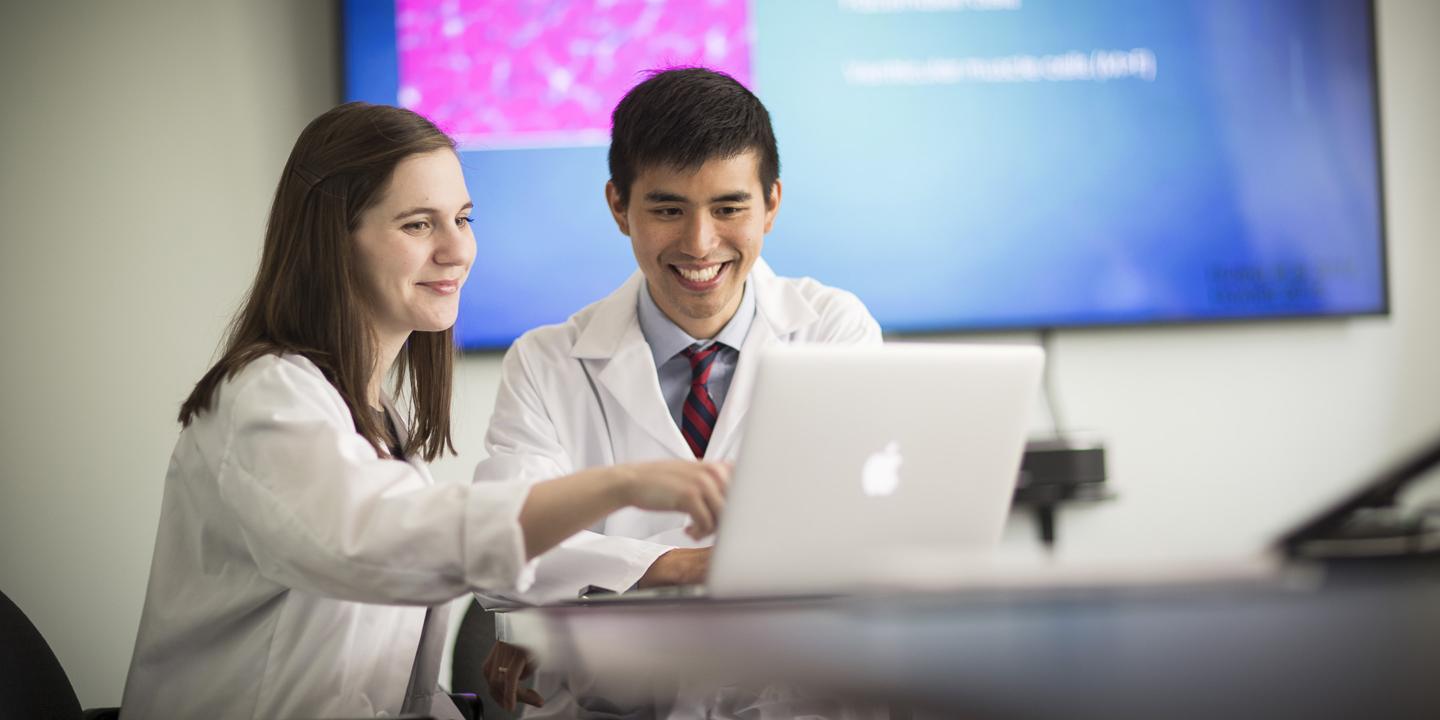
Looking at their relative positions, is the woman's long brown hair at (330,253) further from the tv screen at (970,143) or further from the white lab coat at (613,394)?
the tv screen at (970,143)

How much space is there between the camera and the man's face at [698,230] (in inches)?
74.9

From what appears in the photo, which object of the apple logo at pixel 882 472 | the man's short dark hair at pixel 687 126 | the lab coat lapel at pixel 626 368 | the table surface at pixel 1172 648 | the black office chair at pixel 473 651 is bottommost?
the black office chair at pixel 473 651

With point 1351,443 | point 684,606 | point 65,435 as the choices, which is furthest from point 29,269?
point 1351,443

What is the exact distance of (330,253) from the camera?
1.47 metres

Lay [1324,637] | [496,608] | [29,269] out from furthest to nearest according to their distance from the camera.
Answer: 1. [29,269]
2. [496,608]
3. [1324,637]

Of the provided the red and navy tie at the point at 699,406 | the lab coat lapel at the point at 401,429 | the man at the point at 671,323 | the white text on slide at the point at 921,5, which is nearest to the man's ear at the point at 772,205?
the man at the point at 671,323

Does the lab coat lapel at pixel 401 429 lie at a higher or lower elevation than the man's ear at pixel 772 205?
lower

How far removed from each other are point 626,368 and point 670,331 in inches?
4.4

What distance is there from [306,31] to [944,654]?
2579mm

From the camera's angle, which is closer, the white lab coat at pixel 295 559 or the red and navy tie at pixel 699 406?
the white lab coat at pixel 295 559

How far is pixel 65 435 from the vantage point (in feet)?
9.33

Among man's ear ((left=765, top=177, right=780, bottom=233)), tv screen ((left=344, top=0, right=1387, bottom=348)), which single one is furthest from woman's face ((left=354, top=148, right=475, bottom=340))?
tv screen ((left=344, top=0, right=1387, bottom=348))

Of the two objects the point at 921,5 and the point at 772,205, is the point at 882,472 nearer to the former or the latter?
the point at 772,205

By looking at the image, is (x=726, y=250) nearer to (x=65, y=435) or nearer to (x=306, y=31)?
(x=306, y=31)
